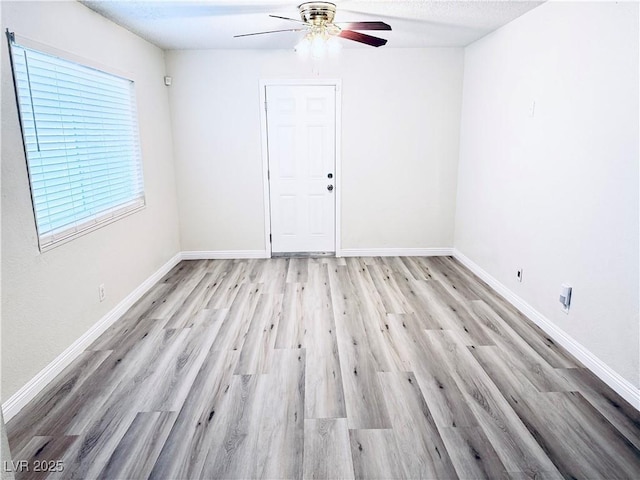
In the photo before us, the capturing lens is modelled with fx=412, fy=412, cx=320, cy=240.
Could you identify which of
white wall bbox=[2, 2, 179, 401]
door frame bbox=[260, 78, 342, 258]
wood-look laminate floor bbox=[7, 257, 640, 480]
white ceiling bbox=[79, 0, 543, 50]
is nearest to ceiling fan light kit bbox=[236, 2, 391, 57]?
white ceiling bbox=[79, 0, 543, 50]

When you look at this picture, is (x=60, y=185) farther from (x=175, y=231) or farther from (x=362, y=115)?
(x=362, y=115)

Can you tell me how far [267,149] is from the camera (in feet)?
16.1

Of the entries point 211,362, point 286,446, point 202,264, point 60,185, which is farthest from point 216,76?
point 286,446

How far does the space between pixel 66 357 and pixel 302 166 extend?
3169 mm

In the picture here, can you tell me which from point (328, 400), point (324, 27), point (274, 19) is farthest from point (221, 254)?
point (328, 400)

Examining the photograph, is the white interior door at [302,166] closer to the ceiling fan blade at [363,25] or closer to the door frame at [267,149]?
the door frame at [267,149]

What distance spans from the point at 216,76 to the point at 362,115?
1.73 m

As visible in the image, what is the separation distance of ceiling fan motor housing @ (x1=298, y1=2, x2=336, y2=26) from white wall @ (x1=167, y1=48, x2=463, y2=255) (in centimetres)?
182

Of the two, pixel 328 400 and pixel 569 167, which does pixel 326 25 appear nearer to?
pixel 569 167

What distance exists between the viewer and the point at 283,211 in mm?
5113

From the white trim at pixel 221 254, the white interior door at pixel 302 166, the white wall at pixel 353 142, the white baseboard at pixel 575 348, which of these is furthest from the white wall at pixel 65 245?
the white baseboard at pixel 575 348

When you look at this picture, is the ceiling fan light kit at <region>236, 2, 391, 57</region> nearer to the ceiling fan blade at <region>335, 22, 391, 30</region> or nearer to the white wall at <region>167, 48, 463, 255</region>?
the ceiling fan blade at <region>335, 22, 391, 30</region>

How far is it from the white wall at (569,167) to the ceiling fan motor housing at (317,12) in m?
1.61

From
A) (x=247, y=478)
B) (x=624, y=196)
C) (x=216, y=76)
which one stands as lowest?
(x=247, y=478)
